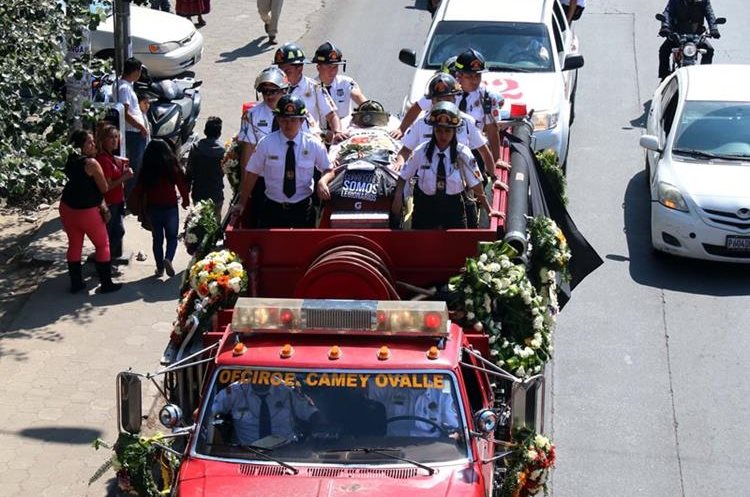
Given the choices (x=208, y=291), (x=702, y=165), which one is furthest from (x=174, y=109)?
(x=208, y=291)

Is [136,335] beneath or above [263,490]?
beneath

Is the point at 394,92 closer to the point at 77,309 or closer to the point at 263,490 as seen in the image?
the point at 77,309

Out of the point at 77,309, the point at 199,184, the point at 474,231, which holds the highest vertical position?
the point at 474,231

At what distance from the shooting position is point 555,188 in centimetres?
1294

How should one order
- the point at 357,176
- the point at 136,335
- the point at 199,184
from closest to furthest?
the point at 357,176
the point at 136,335
the point at 199,184

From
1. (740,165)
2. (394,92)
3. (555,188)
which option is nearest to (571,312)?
(555,188)

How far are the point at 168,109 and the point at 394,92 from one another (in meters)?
4.31

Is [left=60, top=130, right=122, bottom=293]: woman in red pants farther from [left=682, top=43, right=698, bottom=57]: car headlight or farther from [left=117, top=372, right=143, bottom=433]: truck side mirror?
[left=682, top=43, right=698, bottom=57]: car headlight

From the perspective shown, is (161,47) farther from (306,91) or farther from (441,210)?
(441,210)

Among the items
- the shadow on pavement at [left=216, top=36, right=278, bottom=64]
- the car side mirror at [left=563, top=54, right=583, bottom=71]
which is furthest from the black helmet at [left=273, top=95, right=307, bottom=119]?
the shadow on pavement at [left=216, top=36, right=278, bottom=64]

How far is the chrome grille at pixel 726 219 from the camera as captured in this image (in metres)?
13.6

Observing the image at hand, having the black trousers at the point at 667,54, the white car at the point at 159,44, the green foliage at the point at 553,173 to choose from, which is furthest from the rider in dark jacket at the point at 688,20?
the white car at the point at 159,44

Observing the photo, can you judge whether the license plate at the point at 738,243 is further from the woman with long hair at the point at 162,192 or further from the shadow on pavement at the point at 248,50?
the shadow on pavement at the point at 248,50

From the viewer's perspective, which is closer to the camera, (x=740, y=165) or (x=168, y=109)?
(x=740, y=165)
